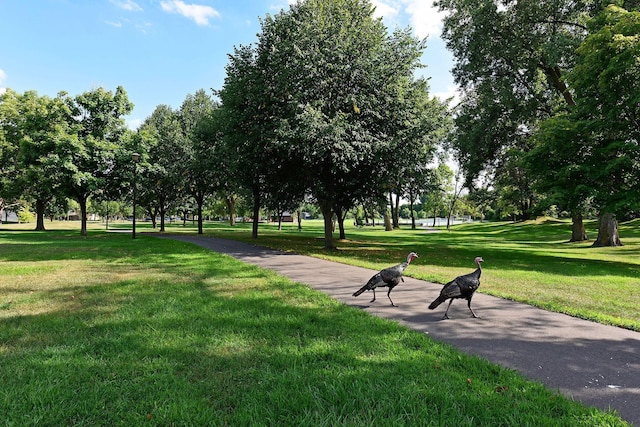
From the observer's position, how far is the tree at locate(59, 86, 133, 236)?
24906 millimetres

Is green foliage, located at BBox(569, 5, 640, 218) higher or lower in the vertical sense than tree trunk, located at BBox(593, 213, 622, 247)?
higher

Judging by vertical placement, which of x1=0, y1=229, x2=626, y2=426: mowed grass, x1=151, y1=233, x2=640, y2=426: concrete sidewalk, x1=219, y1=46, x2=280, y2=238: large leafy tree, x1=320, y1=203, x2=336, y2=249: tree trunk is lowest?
x1=151, y1=233, x2=640, y2=426: concrete sidewalk

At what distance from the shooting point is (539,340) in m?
4.76

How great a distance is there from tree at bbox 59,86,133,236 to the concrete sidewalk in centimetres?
2506

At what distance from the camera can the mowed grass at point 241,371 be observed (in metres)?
2.83

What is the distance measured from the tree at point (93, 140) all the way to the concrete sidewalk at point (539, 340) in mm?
25056

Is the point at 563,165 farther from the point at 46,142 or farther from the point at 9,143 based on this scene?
the point at 9,143

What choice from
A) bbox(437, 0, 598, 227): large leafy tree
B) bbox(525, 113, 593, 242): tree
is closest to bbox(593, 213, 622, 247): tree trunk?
bbox(437, 0, 598, 227): large leafy tree

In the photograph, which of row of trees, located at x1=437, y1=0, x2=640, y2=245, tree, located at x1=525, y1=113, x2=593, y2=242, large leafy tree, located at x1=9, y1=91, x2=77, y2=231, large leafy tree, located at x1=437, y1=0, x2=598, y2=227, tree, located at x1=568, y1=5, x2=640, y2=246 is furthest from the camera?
large leafy tree, located at x1=9, y1=91, x2=77, y2=231

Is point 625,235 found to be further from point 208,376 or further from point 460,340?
point 208,376

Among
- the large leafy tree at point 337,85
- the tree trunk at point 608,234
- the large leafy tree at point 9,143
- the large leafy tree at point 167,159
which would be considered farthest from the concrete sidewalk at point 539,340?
the large leafy tree at point 9,143

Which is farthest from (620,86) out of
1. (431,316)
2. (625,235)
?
(625,235)

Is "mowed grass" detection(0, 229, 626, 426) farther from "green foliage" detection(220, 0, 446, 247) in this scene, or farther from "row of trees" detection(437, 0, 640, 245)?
"row of trees" detection(437, 0, 640, 245)

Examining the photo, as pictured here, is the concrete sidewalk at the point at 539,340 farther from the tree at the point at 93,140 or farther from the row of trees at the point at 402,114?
the tree at the point at 93,140
